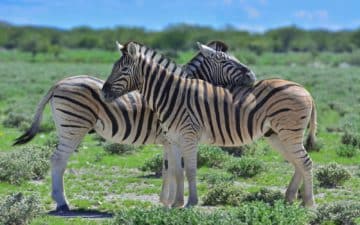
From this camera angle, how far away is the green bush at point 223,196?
12258 mm

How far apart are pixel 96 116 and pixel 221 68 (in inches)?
84.2

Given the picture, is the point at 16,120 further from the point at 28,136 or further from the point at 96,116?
the point at 96,116

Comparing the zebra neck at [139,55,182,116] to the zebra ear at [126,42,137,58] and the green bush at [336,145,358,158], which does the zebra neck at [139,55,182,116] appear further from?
the green bush at [336,145,358,158]

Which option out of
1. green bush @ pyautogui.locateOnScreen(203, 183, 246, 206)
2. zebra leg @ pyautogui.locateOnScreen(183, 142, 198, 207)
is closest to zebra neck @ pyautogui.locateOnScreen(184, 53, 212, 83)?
zebra leg @ pyautogui.locateOnScreen(183, 142, 198, 207)

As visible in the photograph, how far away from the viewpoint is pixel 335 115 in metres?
28.3

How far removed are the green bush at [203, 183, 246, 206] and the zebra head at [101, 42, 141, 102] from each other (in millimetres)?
2269

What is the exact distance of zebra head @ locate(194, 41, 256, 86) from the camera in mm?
11969

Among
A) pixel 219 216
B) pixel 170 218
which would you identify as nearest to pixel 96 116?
pixel 170 218

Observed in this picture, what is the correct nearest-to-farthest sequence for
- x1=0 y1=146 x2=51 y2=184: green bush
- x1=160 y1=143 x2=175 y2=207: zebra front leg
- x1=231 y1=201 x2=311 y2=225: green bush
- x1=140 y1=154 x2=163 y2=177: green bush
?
x1=231 y1=201 x2=311 y2=225: green bush
x1=160 y1=143 x2=175 y2=207: zebra front leg
x1=0 y1=146 x2=51 y2=184: green bush
x1=140 y1=154 x2=163 y2=177: green bush

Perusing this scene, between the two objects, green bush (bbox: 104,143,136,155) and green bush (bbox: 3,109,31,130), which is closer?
green bush (bbox: 104,143,136,155)

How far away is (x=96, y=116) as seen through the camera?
1205cm

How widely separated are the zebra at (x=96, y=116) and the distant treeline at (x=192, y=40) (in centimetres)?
9066

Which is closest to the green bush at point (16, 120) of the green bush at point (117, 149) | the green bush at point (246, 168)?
the green bush at point (117, 149)

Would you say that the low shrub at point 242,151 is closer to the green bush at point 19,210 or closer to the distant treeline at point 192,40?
the green bush at point 19,210
